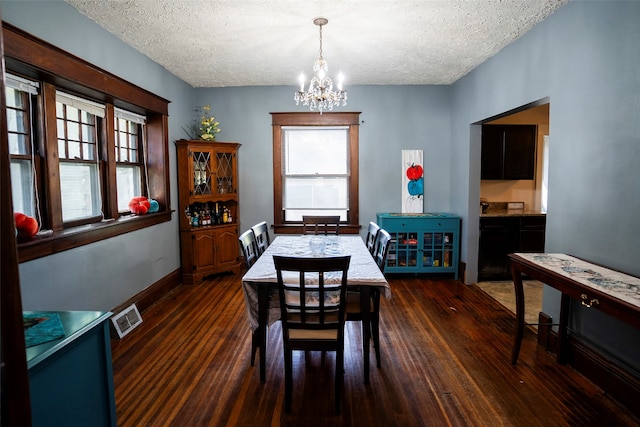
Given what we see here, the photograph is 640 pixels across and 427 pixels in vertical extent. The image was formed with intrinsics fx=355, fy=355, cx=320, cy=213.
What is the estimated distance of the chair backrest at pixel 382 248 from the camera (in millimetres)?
2703

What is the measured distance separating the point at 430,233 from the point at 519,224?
1.13 meters

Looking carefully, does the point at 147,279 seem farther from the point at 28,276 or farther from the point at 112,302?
the point at 28,276

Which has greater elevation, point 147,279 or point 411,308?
point 147,279

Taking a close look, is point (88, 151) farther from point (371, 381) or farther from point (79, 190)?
point (371, 381)

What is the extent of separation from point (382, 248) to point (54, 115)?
2.76 m

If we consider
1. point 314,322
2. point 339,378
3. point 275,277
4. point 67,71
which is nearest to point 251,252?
point 275,277

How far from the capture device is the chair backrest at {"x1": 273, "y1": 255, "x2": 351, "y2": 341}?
199 centimetres

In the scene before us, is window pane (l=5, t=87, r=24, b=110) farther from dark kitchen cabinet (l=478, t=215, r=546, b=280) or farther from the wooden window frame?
dark kitchen cabinet (l=478, t=215, r=546, b=280)

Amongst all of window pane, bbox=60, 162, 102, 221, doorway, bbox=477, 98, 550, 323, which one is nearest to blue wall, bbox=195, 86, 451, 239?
doorway, bbox=477, 98, 550, 323

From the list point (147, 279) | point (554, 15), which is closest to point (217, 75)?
point (147, 279)

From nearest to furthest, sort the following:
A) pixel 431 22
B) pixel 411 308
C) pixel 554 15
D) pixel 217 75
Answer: pixel 554 15 < pixel 431 22 < pixel 411 308 < pixel 217 75

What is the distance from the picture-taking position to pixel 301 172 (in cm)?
538

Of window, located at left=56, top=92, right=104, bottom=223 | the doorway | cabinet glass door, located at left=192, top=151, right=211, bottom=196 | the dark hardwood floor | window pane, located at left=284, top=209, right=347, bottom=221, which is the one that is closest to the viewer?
the dark hardwood floor

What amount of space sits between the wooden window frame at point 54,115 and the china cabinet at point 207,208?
499mm
